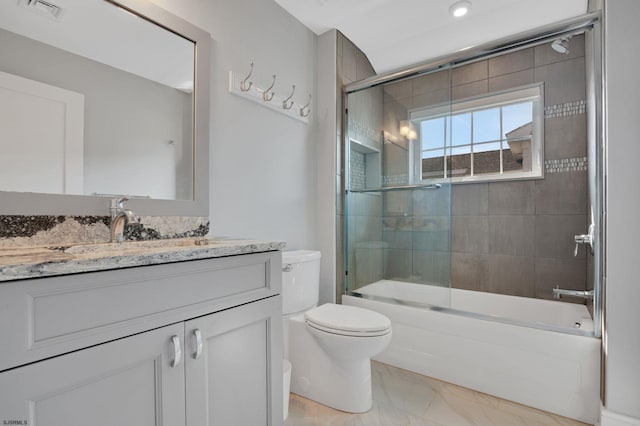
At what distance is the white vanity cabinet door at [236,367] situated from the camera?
0.96 meters

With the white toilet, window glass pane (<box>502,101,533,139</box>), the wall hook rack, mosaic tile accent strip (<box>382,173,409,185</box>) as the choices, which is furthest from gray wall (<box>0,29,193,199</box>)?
window glass pane (<box>502,101,533,139</box>)

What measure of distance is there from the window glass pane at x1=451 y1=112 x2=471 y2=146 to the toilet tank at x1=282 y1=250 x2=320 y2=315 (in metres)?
1.43

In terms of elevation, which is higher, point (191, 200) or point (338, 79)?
point (338, 79)

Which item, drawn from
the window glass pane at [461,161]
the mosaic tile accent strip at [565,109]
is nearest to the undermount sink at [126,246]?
the window glass pane at [461,161]

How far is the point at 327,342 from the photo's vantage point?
5.36ft

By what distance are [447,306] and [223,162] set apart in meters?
1.65

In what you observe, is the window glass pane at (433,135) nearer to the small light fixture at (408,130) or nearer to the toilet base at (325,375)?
the small light fixture at (408,130)

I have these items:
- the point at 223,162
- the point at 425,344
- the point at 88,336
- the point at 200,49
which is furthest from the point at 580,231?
the point at 88,336

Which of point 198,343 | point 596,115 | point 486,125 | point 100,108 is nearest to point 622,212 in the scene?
Result: point 596,115

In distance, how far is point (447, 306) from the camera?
6.86ft

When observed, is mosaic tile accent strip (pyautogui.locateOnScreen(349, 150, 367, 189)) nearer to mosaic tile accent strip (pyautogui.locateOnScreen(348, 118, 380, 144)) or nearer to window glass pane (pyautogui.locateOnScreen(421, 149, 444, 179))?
mosaic tile accent strip (pyautogui.locateOnScreen(348, 118, 380, 144))

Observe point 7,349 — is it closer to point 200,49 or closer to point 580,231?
point 200,49

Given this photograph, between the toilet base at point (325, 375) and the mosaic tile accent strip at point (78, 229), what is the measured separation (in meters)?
0.84

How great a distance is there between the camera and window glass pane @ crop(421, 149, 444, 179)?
2.32 meters
